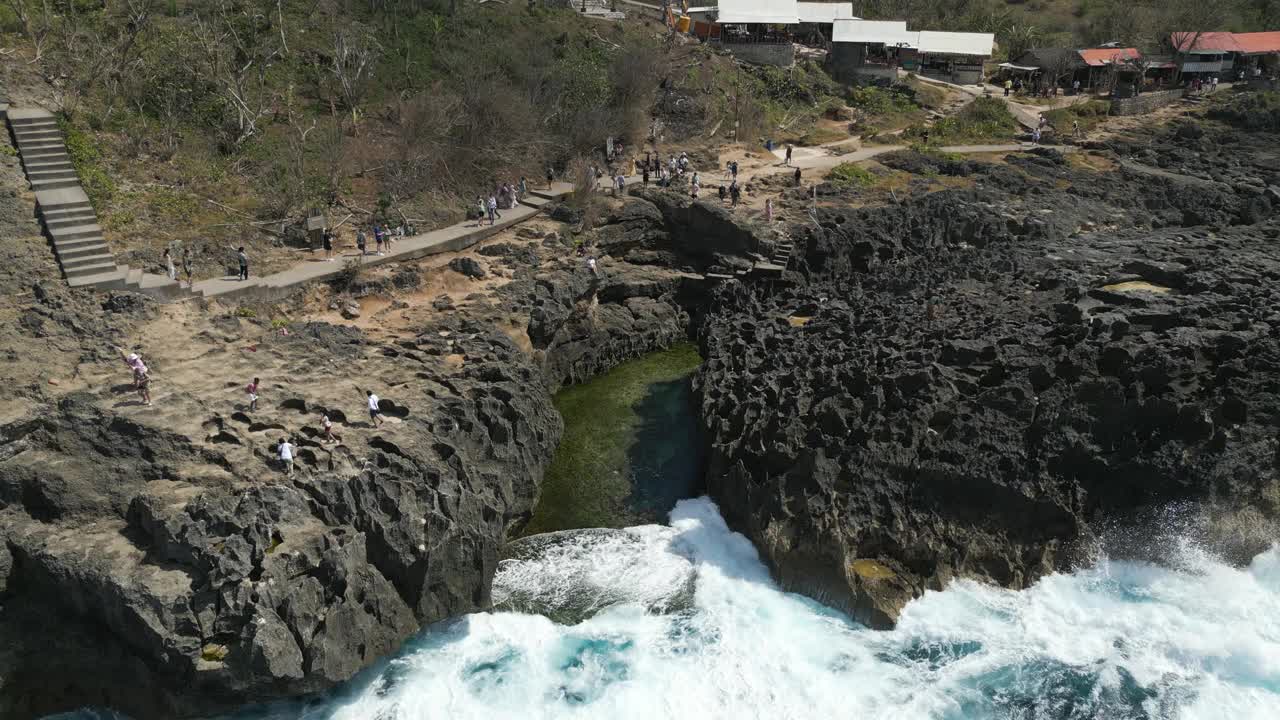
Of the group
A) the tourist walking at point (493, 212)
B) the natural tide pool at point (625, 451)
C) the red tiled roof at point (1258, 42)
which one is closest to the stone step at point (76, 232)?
the tourist walking at point (493, 212)

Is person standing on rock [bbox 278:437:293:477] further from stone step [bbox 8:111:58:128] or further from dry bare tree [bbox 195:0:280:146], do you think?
dry bare tree [bbox 195:0:280:146]

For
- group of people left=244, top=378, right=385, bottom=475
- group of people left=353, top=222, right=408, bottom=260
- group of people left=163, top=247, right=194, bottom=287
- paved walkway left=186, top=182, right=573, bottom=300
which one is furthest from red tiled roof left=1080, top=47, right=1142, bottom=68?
group of people left=163, top=247, right=194, bottom=287

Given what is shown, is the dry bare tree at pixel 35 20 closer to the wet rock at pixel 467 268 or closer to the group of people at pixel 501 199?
the group of people at pixel 501 199

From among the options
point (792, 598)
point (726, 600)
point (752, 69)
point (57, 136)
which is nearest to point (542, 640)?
point (726, 600)

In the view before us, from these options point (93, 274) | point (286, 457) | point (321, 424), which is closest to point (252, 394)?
point (321, 424)

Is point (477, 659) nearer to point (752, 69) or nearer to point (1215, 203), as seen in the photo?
point (1215, 203)

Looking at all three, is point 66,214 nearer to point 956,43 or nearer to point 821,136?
point 821,136
